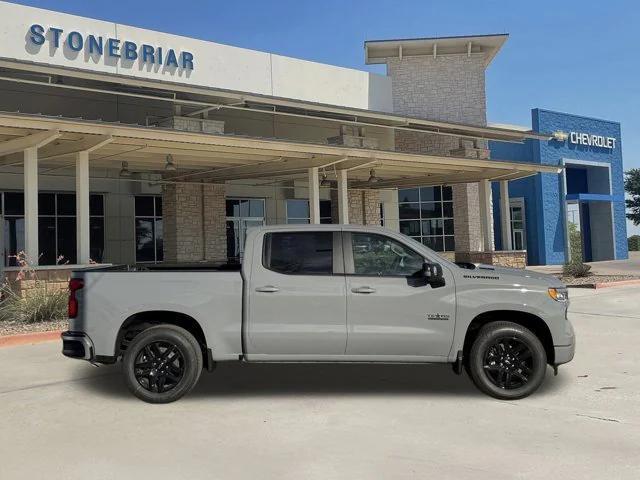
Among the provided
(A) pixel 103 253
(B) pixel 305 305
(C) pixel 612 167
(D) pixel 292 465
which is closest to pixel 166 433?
(D) pixel 292 465

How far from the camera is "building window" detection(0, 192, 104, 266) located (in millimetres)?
18266

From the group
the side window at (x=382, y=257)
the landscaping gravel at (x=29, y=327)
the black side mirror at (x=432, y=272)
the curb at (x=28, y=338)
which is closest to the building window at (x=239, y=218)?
the landscaping gravel at (x=29, y=327)

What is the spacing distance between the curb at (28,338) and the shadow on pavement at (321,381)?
283 cm

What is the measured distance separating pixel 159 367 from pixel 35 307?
20.8ft

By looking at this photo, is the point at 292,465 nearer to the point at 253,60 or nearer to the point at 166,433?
the point at 166,433

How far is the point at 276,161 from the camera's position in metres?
17.5

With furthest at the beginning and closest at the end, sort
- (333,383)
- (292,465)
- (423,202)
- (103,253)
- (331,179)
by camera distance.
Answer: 1. (423,202)
2. (331,179)
3. (103,253)
4. (333,383)
5. (292,465)

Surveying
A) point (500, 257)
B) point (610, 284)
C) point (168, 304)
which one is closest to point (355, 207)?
point (500, 257)

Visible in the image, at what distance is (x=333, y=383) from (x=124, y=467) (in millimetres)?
3004

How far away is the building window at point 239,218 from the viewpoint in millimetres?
23050

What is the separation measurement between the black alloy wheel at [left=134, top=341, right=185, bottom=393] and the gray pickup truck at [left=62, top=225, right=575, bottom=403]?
0.01 m

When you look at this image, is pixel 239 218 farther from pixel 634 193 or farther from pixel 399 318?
pixel 634 193

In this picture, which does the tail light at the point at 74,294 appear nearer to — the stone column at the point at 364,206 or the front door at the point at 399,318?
the front door at the point at 399,318

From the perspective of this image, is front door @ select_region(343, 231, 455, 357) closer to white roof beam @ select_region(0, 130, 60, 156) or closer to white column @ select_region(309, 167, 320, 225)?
white roof beam @ select_region(0, 130, 60, 156)
